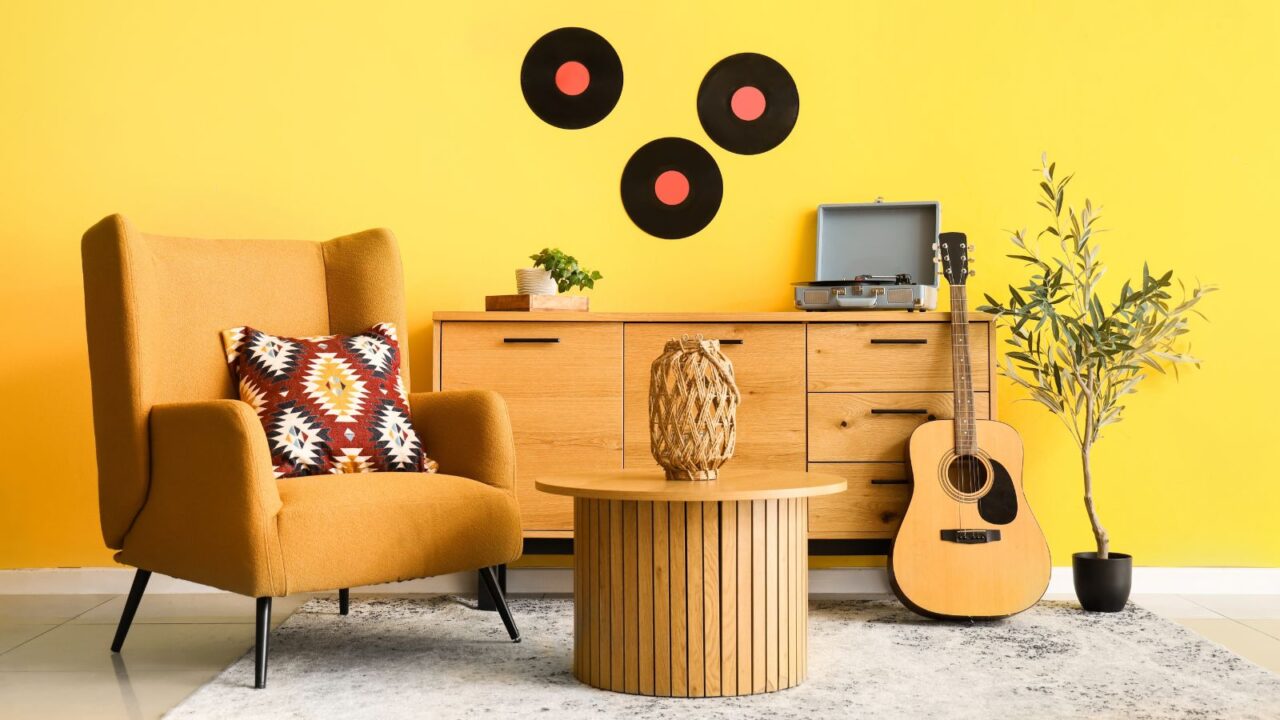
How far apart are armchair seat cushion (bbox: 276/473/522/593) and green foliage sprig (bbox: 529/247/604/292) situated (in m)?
0.85

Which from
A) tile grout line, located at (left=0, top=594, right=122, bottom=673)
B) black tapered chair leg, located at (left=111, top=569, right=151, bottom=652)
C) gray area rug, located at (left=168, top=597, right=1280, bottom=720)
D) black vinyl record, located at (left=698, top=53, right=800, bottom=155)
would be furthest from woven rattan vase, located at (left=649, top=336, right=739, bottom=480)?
tile grout line, located at (left=0, top=594, right=122, bottom=673)

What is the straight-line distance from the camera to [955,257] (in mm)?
3027

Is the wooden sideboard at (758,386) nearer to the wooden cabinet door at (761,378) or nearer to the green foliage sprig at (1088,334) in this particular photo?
the wooden cabinet door at (761,378)

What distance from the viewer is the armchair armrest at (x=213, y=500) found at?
2098mm

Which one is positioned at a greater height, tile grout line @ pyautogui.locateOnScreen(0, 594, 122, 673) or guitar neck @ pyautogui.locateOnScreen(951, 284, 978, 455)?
guitar neck @ pyautogui.locateOnScreen(951, 284, 978, 455)

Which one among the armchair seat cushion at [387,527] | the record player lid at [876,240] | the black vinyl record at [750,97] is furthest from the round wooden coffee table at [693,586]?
the black vinyl record at [750,97]

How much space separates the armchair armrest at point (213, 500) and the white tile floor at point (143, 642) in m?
0.24

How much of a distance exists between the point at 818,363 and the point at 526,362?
0.84m

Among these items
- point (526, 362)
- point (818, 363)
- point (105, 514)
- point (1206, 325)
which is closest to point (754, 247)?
point (818, 363)

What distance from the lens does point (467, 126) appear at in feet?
11.1

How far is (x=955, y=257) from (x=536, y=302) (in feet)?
3.98

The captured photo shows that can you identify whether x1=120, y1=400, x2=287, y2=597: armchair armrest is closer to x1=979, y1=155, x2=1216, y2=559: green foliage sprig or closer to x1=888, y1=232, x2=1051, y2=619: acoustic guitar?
x1=888, y1=232, x2=1051, y2=619: acoustic guitar

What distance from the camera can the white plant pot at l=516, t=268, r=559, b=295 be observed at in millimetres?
3080

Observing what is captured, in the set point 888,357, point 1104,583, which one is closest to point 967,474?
point 888,357
